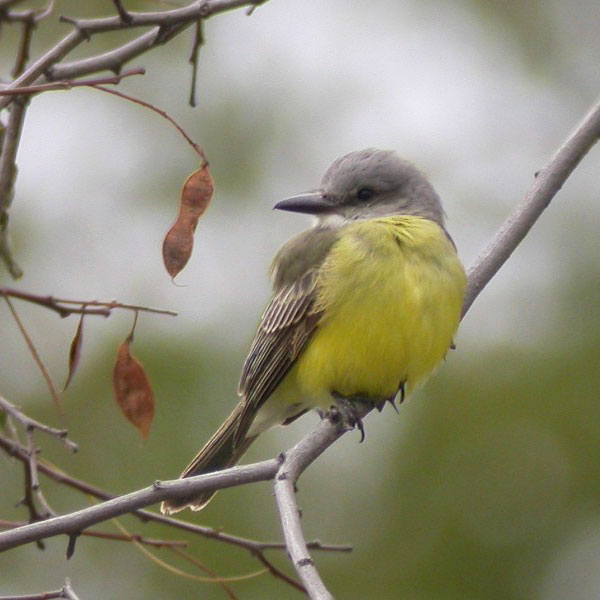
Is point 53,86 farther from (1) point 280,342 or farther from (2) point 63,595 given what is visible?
(1) point 280,342

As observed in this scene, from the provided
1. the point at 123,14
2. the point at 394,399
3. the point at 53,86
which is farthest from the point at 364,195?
the point at 53,86

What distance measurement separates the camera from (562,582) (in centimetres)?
818

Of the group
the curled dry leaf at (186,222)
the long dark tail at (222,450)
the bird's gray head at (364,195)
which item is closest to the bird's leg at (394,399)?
the long dark tail at (222,450)

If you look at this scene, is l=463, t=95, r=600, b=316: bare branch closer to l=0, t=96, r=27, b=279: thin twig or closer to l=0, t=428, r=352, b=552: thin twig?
l=0, t=428, r=352, b=552: thin twig

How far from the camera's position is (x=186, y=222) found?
3342 millimetres

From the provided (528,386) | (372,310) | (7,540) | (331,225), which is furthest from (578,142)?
(528,386)

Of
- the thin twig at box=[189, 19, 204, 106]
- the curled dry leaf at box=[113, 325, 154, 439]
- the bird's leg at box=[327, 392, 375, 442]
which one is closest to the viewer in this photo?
the thin twig at box=[189, 19, 204, 106]

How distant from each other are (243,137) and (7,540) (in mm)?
7184

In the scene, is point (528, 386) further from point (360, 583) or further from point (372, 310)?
point (372, 310)

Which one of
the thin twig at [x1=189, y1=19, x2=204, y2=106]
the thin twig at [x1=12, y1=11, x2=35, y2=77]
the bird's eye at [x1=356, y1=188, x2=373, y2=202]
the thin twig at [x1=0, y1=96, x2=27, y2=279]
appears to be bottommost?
the bird's eye at [x1=356, y1=188, x2=373, y2=202]

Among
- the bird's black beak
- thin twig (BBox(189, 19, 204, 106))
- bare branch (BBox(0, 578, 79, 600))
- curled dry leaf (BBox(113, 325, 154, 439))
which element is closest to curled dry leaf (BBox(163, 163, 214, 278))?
thin twig (BBox(189, 19, 204, 106))

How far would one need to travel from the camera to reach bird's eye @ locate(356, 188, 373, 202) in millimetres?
4805

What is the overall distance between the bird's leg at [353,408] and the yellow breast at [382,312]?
0.03m

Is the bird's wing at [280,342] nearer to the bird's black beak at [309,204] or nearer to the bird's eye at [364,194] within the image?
the bird's black beak at [309,204]
